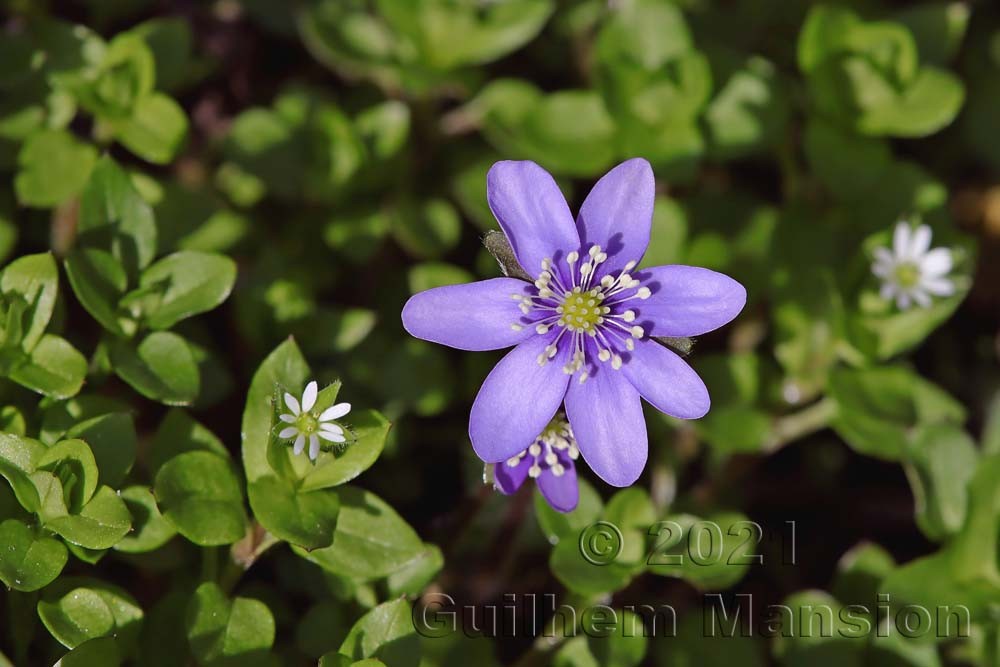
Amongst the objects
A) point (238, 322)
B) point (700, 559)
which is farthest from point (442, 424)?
point (700, 559)

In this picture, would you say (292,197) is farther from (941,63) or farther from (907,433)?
(941,63)

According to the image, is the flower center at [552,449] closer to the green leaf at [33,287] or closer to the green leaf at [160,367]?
the green leaf at [160,367]

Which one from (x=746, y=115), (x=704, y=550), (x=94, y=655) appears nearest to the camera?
(x=94, y=655)

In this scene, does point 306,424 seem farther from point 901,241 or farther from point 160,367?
point 901,241

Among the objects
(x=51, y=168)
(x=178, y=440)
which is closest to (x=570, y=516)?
(x=178, y=440)

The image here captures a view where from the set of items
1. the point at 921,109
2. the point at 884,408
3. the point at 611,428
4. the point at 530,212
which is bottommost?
the point at 884,408

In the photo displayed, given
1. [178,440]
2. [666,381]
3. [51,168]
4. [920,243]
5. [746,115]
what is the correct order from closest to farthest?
[666,381] → [178,440] → [51,168] → [920,243] → [746,115]

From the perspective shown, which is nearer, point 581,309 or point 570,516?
point 581,309
